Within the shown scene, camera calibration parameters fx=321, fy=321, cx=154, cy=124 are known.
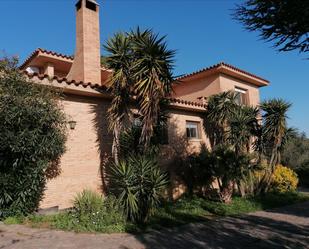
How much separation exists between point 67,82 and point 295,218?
912 cm

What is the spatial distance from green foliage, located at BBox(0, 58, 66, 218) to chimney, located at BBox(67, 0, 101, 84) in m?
4.58

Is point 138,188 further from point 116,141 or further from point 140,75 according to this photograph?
point 140,75

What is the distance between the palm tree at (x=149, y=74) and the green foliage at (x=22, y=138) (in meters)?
2.76

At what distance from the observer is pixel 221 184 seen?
13.8 metres

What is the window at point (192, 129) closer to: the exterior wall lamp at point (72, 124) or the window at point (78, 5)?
the exterior wall lamp at point (72, 124)

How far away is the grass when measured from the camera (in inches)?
338

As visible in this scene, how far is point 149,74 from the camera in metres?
10.2

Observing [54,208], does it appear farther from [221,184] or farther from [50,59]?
[50,59]

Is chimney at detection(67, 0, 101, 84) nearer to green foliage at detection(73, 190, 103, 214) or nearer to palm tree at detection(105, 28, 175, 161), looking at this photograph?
palm tree at detection(105, 28, 175, 161)

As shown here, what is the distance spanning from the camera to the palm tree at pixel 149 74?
33.6ft

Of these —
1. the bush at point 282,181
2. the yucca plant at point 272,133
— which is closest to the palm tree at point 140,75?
the yucca plant at point 272,133

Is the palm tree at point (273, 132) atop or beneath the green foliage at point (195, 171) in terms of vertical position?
atop

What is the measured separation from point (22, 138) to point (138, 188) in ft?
11.5

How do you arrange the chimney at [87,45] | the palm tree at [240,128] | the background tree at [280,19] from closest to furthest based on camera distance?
the background tree at [280,19] < the chimney at [87,45] < the palm tree at [240,128]
